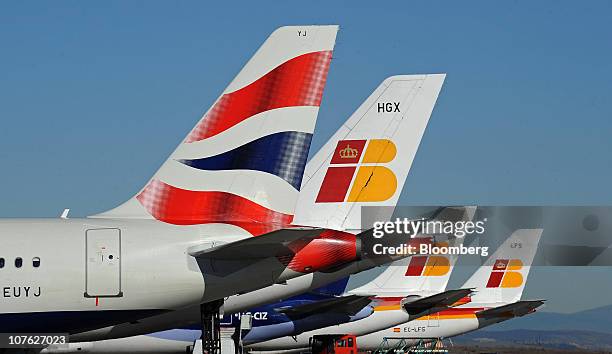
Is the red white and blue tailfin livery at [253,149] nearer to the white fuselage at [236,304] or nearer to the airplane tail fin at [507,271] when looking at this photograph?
the white fuselage at [236,304]

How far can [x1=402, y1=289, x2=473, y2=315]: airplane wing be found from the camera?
150ft

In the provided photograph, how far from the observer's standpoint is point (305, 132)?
67.1ft

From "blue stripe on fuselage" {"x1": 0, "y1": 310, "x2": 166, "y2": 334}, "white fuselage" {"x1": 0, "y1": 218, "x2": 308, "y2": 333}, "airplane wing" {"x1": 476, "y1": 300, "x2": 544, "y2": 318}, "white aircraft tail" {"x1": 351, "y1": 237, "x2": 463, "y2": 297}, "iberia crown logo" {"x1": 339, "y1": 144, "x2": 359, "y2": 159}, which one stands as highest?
"white aircraft tail" {"x1": 351, "y1": 237, "x2": 463, "y2": 297}

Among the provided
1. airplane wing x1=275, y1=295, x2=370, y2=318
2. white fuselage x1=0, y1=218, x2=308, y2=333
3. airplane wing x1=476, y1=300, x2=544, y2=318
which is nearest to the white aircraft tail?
airplane wing x1=476, y1=300, x2=544, y2=318

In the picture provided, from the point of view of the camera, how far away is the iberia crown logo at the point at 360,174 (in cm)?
2731

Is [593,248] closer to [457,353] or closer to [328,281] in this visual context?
[328,281]

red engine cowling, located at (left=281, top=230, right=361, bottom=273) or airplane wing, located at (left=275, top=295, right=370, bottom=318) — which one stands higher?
airplane wing, located at (left=275, top=295, right=370, bottom=318)

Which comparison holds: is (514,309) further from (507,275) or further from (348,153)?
(348,153)

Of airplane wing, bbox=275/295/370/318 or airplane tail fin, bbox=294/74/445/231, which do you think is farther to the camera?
airplane wing, bbox=275/295/370/318

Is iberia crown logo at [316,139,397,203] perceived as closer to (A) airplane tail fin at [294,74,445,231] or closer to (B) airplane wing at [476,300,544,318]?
(A) airplane tail fin at [294,74,445,231]

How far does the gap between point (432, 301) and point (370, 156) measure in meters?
19.6

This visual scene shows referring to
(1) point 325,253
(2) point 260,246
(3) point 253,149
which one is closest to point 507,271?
(1) point 325,253

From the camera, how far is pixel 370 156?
91.7 ft

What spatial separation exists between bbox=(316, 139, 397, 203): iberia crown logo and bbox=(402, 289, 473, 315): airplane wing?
61.9ft
